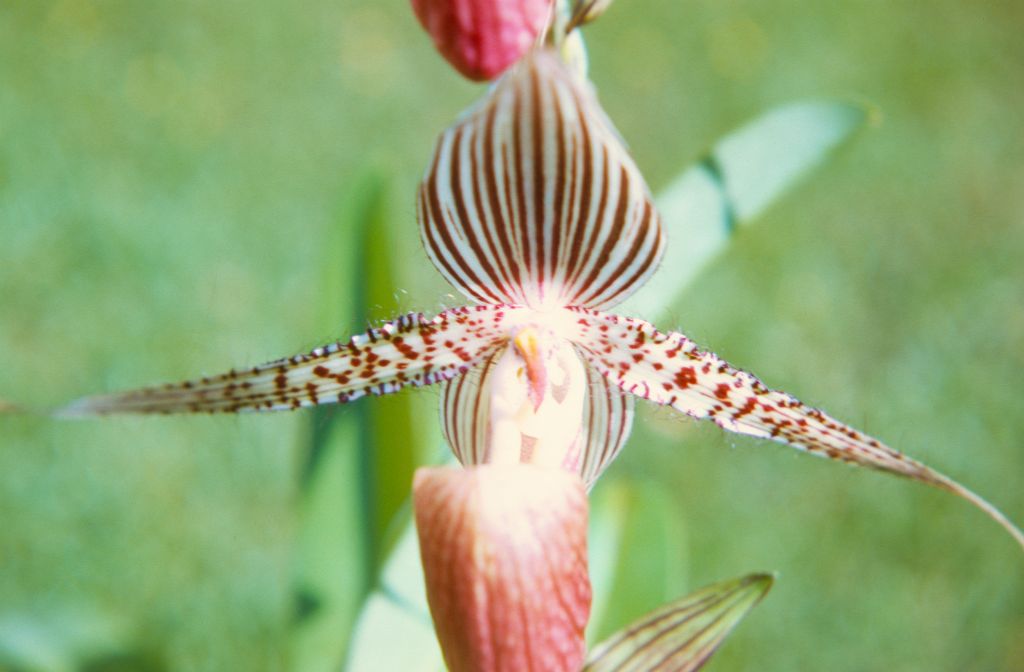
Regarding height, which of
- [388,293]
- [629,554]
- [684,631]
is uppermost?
[388,293]

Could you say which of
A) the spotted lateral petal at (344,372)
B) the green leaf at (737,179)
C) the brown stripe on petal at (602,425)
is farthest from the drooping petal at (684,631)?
the green leaf at (737,179)

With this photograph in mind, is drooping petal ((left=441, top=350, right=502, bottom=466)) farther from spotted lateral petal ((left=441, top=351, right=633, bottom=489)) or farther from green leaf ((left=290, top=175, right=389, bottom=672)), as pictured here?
green leaf ((left=290, top=175, right=389, bottom=672))

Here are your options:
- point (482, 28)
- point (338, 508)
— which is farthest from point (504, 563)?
point (338, 508)

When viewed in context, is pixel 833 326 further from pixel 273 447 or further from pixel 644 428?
pixel 273 447

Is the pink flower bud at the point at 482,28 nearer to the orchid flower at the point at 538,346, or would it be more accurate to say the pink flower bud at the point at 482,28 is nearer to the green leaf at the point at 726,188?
the orchid flower at the point at 538,346

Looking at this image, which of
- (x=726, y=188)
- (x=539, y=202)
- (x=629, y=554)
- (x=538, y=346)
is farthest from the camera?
(x=629, y=554)

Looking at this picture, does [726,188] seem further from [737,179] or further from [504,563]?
[504,563]

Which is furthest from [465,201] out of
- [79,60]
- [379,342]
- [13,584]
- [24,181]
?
[79,60]
